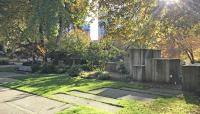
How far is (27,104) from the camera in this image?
11.9 metres

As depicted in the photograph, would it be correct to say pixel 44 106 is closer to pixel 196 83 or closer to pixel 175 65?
pixel 196 83

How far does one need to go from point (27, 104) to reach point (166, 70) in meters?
6.93

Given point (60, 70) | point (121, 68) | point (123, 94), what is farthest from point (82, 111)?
point (60, 70)

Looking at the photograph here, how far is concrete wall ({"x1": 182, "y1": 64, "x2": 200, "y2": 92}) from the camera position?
13.4 m

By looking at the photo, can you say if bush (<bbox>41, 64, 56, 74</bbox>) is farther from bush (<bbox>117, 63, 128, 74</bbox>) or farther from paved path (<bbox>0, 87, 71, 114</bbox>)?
paved path (<bbox>0, 87, 71, 114</bbox>)

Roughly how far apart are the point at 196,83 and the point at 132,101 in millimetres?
3181

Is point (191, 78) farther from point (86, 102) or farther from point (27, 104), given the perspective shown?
point (27, 104)

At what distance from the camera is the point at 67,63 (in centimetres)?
2938

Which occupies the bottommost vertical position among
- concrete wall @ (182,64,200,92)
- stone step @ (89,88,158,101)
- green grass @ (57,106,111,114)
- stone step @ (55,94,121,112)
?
green grass @ (57,106,111,114)

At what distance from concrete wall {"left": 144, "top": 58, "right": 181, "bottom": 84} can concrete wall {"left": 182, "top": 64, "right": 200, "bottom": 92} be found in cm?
195

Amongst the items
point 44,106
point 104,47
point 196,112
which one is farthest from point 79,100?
point 104,47

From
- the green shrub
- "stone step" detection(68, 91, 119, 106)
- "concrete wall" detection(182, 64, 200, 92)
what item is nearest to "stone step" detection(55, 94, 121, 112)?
"stone step" detection(68, 91, 119, 106)

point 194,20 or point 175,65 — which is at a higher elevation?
point 194,20

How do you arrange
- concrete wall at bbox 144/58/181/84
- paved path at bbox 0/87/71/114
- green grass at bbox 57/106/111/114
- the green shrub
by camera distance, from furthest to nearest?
the green shrub < concrete wall at bbox 144/58/181/84 < paved path at bbox 0/87/71/114 < green grass at bbox 57/106/111/114
